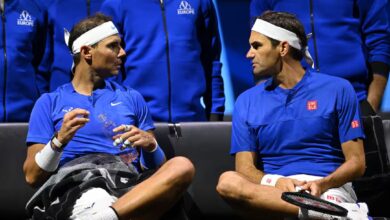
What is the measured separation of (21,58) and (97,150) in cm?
104

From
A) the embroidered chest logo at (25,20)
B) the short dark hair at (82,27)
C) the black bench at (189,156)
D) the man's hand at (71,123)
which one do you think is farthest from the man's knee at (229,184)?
the embroidered chest logo at (25,20)

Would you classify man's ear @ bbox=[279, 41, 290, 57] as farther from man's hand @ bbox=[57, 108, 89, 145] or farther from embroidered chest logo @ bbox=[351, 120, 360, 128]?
man's hand @ bbox=[57, 108, 89, 145]

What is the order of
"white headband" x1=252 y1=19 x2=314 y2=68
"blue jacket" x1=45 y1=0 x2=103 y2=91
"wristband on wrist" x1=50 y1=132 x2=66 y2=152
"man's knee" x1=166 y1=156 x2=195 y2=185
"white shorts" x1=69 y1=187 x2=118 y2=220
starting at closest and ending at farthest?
"white shorts" x1=69 y1=187 x2=118 y2=220
"man's knee" x1=166 y1=156 x2=195 y2=185
"wristband on wrist" x1=50 y1=132 x2=66 y2=152
"white headband" x1=252 y1=19 x2=314 y2=68
"blue jacket" x1=45 y1=0 x2=103 y2=91

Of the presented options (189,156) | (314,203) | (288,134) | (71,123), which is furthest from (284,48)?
(71,123)

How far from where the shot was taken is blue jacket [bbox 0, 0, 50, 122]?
18.7ft

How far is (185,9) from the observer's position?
5.89 metres

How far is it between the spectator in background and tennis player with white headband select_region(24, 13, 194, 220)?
3.68 ft

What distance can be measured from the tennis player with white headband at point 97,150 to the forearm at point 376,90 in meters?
1.33

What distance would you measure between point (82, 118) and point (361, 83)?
5.98ft

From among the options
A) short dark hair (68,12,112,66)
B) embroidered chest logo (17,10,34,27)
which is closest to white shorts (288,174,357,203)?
short dark hair (68,12,112,66)

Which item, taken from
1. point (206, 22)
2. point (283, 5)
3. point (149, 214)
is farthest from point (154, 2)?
point (149, 214)

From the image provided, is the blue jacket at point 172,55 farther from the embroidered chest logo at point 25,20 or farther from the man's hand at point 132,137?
the man's hand at point 132,137

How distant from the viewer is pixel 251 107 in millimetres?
5203

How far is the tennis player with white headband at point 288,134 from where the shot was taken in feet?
15.4
